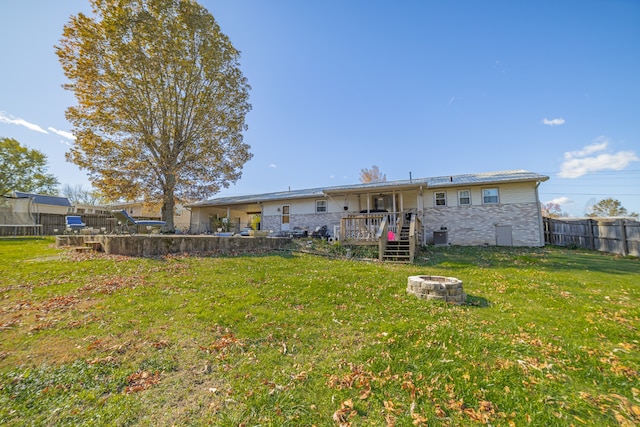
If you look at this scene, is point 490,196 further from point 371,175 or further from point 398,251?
point 371,175

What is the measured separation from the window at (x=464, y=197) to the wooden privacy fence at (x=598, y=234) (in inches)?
204

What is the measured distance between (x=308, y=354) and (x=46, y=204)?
3093cm

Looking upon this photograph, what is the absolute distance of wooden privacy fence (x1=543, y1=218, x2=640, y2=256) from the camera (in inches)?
401

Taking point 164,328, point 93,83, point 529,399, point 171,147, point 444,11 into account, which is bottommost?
point 529,399

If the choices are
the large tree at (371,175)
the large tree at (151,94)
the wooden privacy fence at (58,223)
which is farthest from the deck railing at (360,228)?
the large tree at (371,175)

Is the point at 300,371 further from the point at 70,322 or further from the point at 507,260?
the point at 507,260

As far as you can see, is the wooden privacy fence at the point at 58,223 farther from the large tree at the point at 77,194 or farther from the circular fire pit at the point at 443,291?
the large tree at the point at 77,194

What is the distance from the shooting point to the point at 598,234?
39.2ft

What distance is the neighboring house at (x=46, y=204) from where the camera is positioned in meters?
20.9

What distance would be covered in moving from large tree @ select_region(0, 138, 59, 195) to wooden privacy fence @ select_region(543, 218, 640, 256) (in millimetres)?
42425

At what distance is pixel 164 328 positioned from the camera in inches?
147

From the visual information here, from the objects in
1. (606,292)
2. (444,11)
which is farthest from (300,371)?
(444,11)

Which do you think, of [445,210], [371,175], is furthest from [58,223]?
[371,175]

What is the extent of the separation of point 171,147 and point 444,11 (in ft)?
49.5
